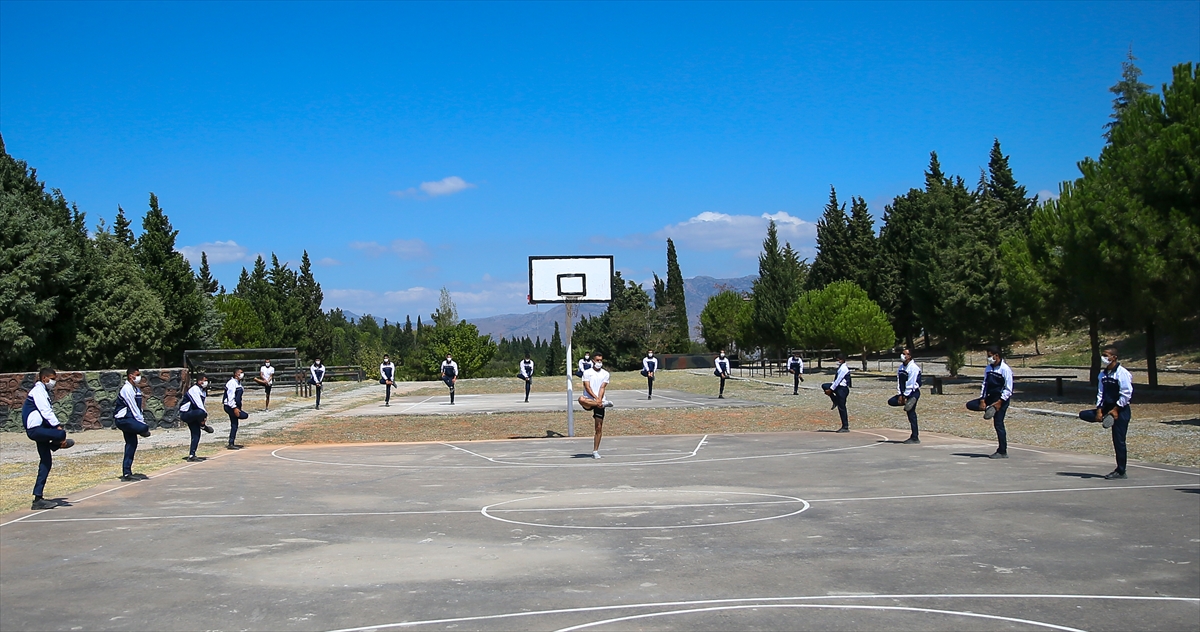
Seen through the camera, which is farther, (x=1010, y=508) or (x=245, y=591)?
(x=1010, y=508)

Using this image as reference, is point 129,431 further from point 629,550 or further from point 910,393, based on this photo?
point 910,393

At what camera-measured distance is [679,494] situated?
46.5ft

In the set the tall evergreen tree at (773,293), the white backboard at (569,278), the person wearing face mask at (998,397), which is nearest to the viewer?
the person wearing face mask at (998,397)

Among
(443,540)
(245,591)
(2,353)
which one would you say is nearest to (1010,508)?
(443,540)

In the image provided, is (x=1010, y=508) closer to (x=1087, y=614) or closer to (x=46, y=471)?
(x=1087, y=614)

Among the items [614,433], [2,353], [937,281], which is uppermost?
[937,281]

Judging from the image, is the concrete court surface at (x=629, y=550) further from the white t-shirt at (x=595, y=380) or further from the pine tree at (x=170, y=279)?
the pine tree at (x=170, y=279)

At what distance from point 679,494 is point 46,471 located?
9.36 metres

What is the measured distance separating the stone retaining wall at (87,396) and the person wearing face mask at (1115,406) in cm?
2494

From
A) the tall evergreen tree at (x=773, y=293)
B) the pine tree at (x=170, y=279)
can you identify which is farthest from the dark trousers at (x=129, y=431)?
the tall evergreen tree at (x=773, y=293)

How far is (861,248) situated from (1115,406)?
72.9 meters

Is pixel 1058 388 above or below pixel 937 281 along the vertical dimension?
below

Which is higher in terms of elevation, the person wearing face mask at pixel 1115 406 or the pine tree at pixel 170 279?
the pine tree at pixel 170 279

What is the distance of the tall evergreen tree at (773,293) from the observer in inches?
3191
